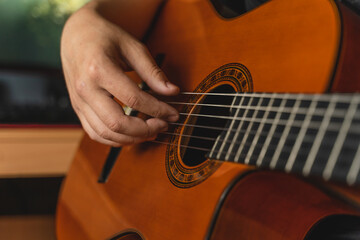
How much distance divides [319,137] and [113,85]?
37 cm

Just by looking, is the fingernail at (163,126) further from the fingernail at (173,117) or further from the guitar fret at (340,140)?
the guitar fret at (340,140)

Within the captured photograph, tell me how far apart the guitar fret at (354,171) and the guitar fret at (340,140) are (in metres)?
0.02

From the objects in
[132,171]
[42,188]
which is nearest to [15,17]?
[42,188]

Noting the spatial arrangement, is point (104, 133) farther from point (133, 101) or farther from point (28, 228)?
point (28, 228)

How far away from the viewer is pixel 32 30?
1650mm

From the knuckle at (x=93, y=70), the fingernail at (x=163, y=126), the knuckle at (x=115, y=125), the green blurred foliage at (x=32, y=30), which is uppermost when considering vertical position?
the knuckle at (x=93, y=70)

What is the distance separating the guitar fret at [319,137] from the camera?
11.7 inches

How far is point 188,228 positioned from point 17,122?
1276mm

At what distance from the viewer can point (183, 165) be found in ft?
1.63

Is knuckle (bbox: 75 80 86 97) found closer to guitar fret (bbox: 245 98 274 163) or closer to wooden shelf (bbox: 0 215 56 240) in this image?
guitar fret (bbox: 245 98 274 163)

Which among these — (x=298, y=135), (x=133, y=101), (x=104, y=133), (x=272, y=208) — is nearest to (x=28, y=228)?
(x=104, y=133)

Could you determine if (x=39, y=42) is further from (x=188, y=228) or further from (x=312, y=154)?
(x=312, y=154)

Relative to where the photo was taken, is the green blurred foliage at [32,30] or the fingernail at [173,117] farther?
the green blurred foliage at [32,30]

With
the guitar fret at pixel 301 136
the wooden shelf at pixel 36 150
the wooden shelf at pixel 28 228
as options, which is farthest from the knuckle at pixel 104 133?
the wooden shelf at pixel 36 150
